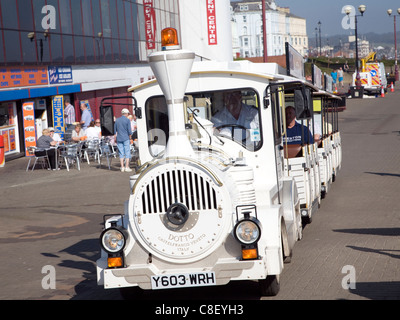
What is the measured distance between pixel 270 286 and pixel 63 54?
76.4 ft

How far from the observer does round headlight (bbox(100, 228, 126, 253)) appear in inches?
273

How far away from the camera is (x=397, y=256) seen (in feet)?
29.8

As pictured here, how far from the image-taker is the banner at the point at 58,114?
1073 inches

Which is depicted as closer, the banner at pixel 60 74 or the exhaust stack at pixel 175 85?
the exhaust stack at pixel 175 85

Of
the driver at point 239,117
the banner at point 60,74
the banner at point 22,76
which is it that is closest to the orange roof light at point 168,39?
the driver at point 239,117

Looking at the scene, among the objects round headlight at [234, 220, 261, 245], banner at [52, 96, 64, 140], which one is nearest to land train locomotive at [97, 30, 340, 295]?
round headlight at [234, 220, 261, 245]

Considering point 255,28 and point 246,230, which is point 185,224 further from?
point 255,28

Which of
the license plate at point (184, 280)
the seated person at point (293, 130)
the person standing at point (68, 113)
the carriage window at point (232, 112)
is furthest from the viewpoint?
the person standing at point (68, 113)

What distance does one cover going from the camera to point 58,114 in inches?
1077

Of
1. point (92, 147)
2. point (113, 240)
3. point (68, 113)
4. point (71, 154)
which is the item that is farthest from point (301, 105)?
point (68, 113)

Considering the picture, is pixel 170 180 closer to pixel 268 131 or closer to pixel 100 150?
pixel 268 131

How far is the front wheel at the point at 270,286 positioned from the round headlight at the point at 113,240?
4.90 feet

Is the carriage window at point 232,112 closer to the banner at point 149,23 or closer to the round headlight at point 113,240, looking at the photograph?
the round headlight at point 113,240
